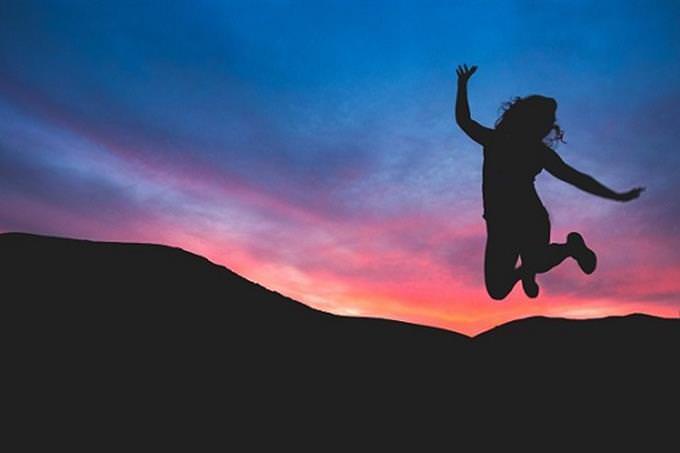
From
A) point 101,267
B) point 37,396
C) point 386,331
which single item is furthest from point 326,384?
point 101,267

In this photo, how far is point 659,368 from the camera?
Result: 4844 millimetres

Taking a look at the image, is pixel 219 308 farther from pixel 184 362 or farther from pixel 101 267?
pixel 101 267

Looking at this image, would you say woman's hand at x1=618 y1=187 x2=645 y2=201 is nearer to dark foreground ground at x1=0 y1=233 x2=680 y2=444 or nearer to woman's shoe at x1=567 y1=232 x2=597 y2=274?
woman's shoe at x1=567 y1=232 x2=597 y2=274

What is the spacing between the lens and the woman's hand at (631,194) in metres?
5.07

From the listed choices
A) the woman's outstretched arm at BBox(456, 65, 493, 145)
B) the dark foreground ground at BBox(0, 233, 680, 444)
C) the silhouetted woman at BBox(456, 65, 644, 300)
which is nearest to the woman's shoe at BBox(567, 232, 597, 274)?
the silhouetted woman at BBox(456, 65, 644, 300)

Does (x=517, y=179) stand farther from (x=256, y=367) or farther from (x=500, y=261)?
(x=256, y=367)

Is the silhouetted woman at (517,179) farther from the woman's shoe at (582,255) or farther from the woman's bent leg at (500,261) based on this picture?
the woman's shoe at (582,255)

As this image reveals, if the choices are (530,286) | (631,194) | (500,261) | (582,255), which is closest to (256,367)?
(500,261)

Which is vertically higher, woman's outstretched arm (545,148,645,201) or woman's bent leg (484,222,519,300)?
woman's outstretched arm (545,148,645,201)

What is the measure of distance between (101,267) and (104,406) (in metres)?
1.91

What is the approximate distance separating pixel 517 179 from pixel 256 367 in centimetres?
330

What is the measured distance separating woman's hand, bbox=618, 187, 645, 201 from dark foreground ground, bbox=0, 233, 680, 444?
1.64 meters

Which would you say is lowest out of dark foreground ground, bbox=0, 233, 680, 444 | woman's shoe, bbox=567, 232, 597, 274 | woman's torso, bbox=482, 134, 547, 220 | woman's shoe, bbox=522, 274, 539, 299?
dark foreground ground, bbox=0, 233, 680, 444

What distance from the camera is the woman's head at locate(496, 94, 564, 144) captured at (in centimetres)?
501
